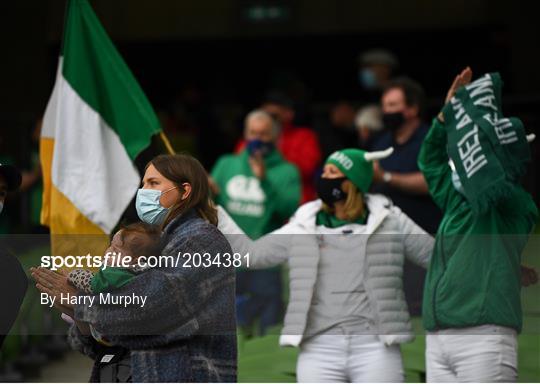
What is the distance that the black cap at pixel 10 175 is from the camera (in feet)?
23.0

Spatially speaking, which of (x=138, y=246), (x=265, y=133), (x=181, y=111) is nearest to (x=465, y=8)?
(x=181, y=111)

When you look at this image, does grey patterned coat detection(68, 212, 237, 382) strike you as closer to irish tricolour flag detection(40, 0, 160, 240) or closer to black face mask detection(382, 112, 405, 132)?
irish tricolour flag detection(40, 0, 160, 240)

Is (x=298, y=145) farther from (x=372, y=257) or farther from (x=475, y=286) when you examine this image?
(x=475, y=286)

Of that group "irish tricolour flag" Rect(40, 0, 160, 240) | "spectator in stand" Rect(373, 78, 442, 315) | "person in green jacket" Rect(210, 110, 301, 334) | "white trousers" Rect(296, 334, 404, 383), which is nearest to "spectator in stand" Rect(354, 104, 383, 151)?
"person in green jacket" Rect(210, 110, 301, 334)

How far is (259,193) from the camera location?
1057cm

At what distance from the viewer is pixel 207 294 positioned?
21.0 feet

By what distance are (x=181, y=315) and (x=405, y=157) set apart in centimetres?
337

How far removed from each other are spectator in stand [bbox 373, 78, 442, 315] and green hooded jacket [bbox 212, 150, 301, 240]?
3.27 feet

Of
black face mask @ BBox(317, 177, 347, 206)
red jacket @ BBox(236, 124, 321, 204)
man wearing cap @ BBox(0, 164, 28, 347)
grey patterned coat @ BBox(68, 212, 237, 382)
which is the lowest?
grey patterned coat @ BBox(68, 212, 237, 382)

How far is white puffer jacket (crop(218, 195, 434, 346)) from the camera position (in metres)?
7.95

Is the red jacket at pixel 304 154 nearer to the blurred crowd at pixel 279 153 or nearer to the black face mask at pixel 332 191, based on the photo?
the blurred crowd at pixel 279 153

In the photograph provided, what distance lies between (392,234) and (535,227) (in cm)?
70

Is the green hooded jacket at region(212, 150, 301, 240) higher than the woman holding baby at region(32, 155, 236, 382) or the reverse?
higher

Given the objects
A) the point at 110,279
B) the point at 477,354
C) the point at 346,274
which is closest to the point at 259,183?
the point at 346,274
